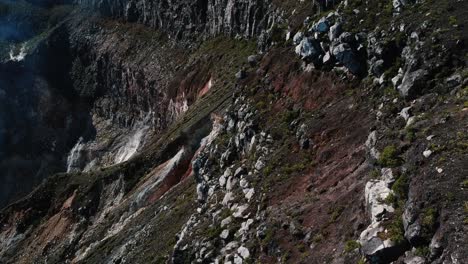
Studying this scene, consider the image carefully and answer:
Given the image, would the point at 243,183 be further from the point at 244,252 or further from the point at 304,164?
the point at 244,252

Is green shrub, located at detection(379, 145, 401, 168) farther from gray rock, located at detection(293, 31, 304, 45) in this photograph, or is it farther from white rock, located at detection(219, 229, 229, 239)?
gray rock, located at detection(293, 31, 304, 45)

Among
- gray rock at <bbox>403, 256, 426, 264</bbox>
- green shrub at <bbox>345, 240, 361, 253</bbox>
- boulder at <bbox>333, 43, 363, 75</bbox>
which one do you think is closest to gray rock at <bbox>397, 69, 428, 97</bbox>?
boulder at <bbox>333, 43, 363, 75</bbox>

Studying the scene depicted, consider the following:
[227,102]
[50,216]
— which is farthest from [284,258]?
[50,216]

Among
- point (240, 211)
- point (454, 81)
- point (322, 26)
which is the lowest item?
point (240, 211)

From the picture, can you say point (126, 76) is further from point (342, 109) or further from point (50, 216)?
point (342, 109)

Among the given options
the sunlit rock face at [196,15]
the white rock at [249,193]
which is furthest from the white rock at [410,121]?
the sunlit rock face at [196,15]

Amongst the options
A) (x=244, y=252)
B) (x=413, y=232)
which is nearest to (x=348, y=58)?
(x=244, y=252)

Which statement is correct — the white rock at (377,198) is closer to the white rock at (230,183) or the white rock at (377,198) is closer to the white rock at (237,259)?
the white rock at (237,259)
